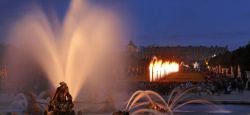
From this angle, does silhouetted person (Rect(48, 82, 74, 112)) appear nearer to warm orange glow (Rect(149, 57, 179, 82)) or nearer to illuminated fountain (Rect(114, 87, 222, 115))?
illuminated fountain (Rect(114, 87, 222, 115))

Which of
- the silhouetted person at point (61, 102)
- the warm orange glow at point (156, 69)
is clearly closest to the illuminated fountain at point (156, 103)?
the silhouetted person at point (61, 102)

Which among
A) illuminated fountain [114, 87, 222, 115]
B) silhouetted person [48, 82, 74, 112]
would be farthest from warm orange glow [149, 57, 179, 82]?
silhouetted person [48, 82, 74, 112]

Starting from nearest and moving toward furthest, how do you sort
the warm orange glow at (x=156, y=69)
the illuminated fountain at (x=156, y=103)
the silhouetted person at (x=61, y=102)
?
the silhouetted person at (x=61, y=102) → the illuminated fountain at (x=156, y=103) → the warm orange glow at (x=156, y=69)

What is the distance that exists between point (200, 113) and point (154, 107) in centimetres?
360

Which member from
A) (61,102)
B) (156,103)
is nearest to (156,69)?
(156,103)

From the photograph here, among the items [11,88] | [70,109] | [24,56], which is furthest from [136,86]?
[70,109]

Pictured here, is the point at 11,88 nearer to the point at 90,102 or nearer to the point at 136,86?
the point at 136,86

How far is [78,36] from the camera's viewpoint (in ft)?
74.8

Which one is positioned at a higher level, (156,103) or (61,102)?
(61,102)

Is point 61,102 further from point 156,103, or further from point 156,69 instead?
point 156,69

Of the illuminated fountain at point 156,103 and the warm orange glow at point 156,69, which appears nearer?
the illuminated fountain at point 156,103

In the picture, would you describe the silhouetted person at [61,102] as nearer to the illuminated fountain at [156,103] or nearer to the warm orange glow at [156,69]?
the illuminated fountain at [156,103]

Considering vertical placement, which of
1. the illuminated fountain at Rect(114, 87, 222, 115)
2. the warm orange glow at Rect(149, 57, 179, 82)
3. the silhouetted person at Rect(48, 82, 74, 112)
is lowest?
the illuminated fountain at Rect(114, 87, 222, 115)

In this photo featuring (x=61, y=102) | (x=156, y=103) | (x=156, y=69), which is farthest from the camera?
(x=156, y=69)
